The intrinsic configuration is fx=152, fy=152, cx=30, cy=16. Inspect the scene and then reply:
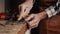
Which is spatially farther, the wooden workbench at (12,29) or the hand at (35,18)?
the hand at (35,18)

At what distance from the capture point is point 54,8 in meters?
0.96

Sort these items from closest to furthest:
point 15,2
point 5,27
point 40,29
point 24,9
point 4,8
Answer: point 5,27, point 24,9, point 40,29, point 15,2, point 4,8

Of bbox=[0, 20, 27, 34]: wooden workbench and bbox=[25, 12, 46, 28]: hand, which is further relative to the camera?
bbox=[25, 12, 46, 28]: hand

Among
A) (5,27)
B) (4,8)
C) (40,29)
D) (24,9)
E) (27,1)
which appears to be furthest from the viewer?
(4,8)

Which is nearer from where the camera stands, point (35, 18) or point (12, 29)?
point (12, 29)

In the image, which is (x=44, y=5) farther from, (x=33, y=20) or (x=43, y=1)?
(x=33, y=20)

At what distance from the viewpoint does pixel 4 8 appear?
48.0 inches

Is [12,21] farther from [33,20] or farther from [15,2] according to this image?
[15,2]

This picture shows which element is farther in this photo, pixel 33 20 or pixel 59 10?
pixel 59 10

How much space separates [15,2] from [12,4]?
0.04 meters

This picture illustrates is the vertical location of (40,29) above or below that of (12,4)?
below

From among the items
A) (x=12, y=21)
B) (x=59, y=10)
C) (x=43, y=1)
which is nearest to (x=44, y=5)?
(x=43, y=1)

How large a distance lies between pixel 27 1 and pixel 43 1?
23cm

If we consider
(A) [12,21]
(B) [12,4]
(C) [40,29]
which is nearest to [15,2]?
(B) [12,4]
